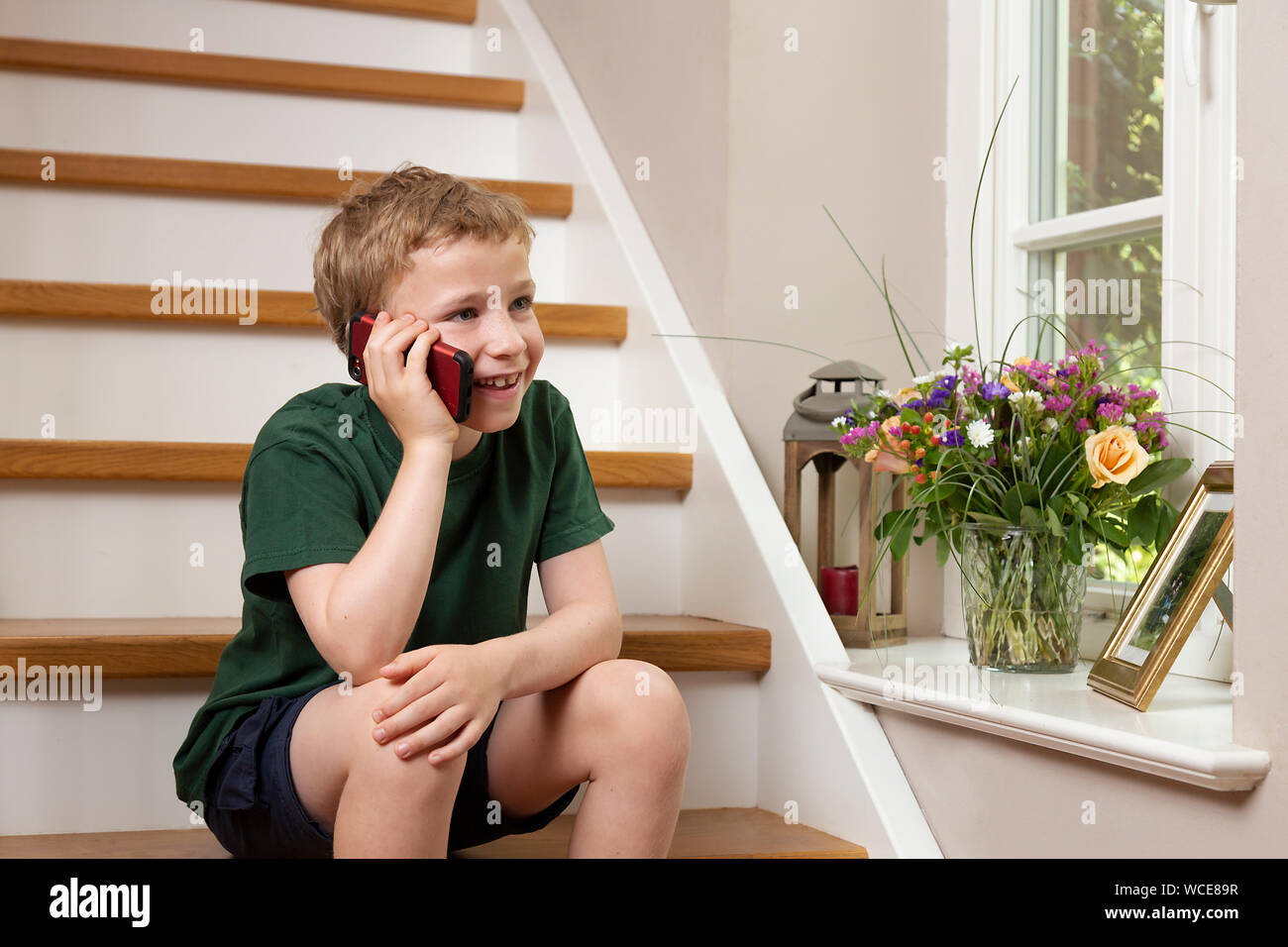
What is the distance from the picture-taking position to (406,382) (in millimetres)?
1043

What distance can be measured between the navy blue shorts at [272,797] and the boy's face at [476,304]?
0.30 meters

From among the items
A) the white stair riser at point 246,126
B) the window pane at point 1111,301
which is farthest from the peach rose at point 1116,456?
the white stair riser at point 246,126

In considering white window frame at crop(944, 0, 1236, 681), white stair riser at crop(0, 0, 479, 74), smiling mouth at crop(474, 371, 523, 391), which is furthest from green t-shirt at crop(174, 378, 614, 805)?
white stair riser at crop(0, 0, 479, 74)

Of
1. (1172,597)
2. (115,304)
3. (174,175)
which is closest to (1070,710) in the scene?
(1172,597)

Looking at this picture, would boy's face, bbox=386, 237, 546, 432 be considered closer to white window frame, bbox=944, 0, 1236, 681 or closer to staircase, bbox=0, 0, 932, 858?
staircase, bbox=0, 0, 932, 858

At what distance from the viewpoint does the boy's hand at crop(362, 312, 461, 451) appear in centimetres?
104

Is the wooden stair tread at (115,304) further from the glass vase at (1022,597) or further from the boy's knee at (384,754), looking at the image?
the glass vase at (1022,597)

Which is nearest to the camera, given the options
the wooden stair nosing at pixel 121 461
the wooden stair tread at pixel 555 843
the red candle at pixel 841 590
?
the wooden stair tread at pixel 555 843

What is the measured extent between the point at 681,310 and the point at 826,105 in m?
0.35

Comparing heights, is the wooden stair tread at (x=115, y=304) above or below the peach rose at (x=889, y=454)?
above

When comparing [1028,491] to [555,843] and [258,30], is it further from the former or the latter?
[258,30]

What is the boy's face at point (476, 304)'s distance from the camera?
3.53 feet

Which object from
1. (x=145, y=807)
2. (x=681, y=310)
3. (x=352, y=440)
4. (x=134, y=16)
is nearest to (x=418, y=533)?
(x=352, y=440)
